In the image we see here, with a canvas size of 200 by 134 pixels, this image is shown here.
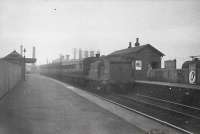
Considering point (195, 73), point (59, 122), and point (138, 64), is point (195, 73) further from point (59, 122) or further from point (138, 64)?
point (138, 64)

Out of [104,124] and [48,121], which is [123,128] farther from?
[48,121]

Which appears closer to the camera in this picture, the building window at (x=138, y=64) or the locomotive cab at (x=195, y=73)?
the locomotive cab at (x=195, y=73)

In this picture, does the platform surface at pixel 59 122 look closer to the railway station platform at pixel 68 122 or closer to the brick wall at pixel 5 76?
→ the railway station platform at pixel 68 122

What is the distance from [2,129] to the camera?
818 cm

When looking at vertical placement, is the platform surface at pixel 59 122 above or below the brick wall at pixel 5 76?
below

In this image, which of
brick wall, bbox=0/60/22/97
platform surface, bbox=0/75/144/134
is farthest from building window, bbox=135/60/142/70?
platform surface, bbox=0/75/144/134

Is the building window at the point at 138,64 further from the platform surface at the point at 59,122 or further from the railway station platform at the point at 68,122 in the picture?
the platform surface at the point at 59,122

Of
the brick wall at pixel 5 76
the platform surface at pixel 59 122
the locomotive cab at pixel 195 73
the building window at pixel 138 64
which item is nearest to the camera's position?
the platform surface at pixel 59 122

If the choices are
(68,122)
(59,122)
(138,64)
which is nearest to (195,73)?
(68,122)

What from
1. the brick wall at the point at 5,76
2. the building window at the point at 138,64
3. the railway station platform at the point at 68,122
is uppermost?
the building window at the point at 138,64

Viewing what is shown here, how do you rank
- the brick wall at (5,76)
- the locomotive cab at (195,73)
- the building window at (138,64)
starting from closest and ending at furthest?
the brick wall at (5,76) < the locomotive cab at (195,73) < the building window at (138,64)

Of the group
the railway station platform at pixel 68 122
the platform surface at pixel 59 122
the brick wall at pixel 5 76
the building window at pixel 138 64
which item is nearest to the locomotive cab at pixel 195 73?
the railway station platform at pixel 68 122

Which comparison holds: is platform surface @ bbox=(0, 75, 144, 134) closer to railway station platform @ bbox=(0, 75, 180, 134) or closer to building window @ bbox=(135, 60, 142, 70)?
railway station platform @ bbox=(0, 75, 180, 134)

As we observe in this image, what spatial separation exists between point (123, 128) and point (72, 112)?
3.78 m
